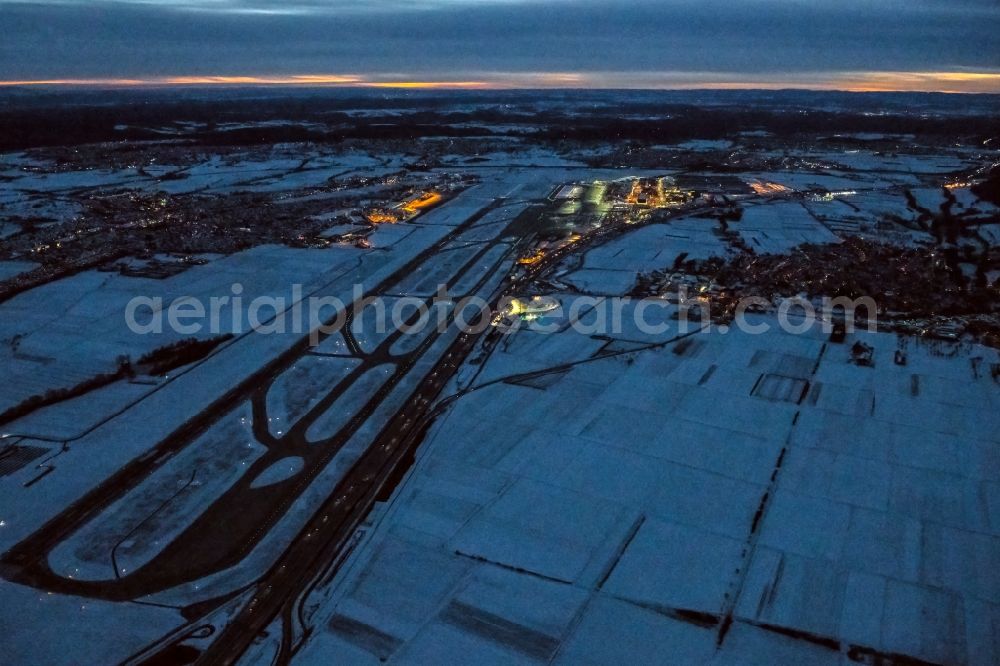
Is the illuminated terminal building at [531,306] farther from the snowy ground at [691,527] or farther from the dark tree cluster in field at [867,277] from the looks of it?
the dark tree cluster in field at [867,277]

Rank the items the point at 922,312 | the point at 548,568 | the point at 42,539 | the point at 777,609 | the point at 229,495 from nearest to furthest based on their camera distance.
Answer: the point at 777,609
the point at 548,568
the point at 42,539
the point at 229,495
the point at 922,312

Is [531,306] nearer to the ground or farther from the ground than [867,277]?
nearer to the ground

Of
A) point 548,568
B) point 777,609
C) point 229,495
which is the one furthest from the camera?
point 229,495

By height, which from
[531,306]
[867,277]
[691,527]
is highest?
[867,277]

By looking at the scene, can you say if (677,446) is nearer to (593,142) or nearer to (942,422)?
(942,422)

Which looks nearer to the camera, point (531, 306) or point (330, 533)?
point (330, 533)

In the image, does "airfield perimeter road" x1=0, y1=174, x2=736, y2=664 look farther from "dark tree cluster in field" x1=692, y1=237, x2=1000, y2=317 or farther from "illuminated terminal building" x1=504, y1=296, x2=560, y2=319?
"dark tree cluster in field" x1=692, y1=237, x2=1000, y2=317

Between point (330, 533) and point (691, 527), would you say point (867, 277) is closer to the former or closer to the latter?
point (691, 527)

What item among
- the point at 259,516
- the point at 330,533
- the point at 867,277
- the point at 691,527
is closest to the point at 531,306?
the point at 691,527

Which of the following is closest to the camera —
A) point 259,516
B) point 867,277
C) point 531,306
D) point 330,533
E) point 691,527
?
point 691,527

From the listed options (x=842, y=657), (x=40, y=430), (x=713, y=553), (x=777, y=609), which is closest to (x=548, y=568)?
(x=713, y=553)

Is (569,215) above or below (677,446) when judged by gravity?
above
